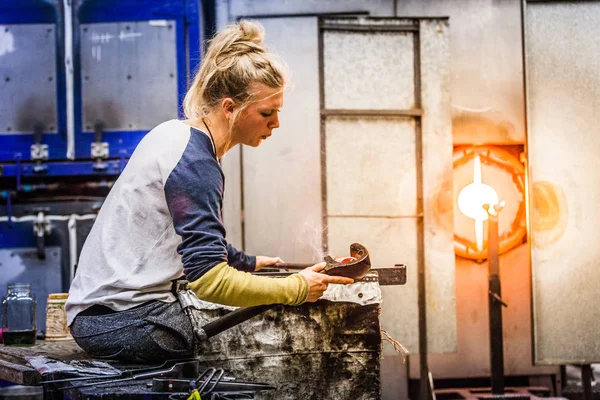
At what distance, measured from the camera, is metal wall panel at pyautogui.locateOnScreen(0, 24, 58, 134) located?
502cm

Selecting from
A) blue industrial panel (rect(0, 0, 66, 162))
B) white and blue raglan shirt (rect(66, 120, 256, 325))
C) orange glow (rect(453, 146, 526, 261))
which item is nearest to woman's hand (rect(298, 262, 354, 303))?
white and blue raglan shirt (rect(66, 120, 256, 325))

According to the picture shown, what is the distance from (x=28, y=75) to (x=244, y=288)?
331 cm

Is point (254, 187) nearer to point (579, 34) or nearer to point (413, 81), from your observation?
point (413, 81)

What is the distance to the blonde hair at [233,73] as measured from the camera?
2.68 metres

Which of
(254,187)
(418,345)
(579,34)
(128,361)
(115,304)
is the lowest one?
(418,345)

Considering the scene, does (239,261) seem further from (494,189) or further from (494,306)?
(494,189)

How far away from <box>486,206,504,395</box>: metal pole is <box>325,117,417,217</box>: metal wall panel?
1.92 ft

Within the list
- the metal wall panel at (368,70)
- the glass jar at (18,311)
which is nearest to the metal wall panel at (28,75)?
the glass jar at (18,311)

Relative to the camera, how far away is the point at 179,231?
2426 millimetres

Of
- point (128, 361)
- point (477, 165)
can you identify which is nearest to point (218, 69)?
point (128, 361)

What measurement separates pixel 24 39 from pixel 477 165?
127 inches

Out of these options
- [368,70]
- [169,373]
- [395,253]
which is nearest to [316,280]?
[169,373]

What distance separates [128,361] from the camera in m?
2.72

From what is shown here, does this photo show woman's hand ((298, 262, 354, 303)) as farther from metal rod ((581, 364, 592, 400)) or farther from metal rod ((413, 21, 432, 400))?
metal rod ((581, 364, 592, 400))
